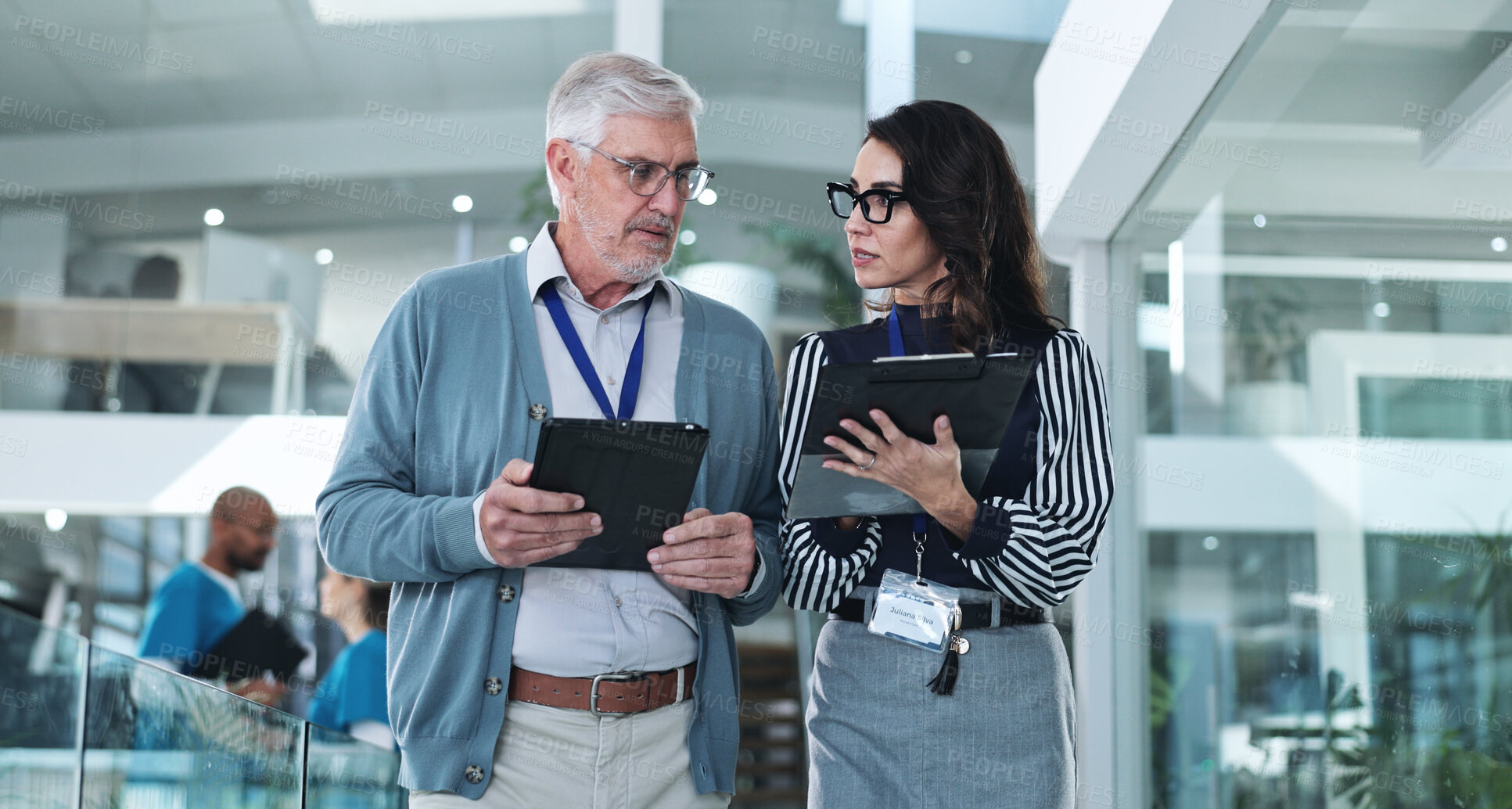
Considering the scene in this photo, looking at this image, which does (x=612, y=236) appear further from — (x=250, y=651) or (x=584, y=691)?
(x=250, y=651)

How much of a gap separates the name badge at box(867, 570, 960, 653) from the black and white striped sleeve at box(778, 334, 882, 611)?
0.23ft

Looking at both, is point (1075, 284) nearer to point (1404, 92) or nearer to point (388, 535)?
point (1404, 92)

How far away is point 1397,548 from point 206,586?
4495mm

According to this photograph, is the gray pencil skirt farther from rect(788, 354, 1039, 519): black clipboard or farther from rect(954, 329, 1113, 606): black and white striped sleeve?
rect(788, 354, 1039, 519): black clipboard

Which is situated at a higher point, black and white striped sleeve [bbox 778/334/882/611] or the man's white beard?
the man's white beard

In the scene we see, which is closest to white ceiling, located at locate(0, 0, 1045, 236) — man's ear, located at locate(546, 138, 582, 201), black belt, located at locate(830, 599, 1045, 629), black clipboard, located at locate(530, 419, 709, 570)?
man's ear, located at locate(546, 138, 582, 201)

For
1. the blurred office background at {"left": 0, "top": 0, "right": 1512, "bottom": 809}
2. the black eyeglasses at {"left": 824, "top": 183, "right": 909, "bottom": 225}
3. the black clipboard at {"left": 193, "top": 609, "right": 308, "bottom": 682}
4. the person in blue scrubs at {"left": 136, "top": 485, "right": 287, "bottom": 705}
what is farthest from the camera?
the person in blue scrubs at {"left": 136, "top": 485, "right": 287, "bottom": 705}

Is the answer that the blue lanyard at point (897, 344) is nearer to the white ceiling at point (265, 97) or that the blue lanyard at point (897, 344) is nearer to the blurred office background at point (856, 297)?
the blurred office background at point (856, 297)

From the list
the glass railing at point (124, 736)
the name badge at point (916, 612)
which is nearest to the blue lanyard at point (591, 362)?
the name badge at point (916, 612)

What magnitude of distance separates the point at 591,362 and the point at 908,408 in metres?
0.64

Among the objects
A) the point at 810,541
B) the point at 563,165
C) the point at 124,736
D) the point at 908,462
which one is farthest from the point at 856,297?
the point at 908,462

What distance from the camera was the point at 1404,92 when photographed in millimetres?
2451

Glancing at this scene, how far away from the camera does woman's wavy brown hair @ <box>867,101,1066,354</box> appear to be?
191 centimetres

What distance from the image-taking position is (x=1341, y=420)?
2670 millimetres
